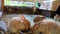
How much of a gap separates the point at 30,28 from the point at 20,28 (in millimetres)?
108

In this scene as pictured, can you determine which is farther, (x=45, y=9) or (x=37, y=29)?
(x=45, y=9)

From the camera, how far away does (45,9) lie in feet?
13.7

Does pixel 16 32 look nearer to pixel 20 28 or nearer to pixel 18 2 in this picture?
pixel 20 28

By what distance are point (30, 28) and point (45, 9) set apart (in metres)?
2.78

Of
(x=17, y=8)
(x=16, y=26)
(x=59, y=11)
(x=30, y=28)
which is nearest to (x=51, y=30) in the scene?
(x=30, y=28)

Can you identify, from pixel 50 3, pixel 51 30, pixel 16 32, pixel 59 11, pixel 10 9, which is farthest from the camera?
pixel 10 9

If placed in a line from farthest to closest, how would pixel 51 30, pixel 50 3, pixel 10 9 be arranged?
pixel 10 9, pixel 50 3, pixel 51 30

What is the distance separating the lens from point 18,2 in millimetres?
4656

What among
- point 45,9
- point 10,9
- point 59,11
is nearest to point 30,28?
point 59,11

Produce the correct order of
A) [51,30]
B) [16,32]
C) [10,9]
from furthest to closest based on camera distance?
[10,9] → [16,32] → [51,30]

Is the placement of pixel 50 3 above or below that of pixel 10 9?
above

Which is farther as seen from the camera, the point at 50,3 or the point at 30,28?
the point at 50,3

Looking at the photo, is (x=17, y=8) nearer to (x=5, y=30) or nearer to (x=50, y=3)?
(x=50, y=3)

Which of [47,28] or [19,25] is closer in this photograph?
[47,28]
